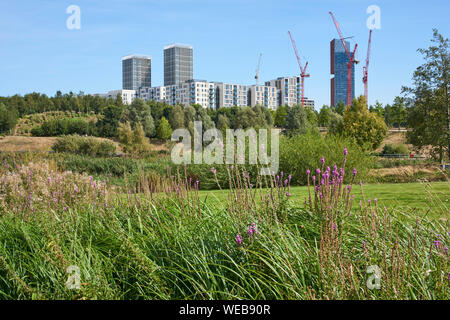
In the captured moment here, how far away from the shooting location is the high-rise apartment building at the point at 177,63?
139 metres

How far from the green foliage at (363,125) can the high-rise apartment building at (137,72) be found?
113537mm

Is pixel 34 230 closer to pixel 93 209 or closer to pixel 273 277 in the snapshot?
pixel 93 209

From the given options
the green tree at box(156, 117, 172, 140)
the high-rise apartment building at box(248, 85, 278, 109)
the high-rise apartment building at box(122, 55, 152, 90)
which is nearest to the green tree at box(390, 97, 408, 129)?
the green tree at box(156, 117, 172, 140)

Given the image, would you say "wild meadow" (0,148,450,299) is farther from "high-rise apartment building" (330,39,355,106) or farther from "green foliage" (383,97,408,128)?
"high-rise apartment building" (330,39,355,106)

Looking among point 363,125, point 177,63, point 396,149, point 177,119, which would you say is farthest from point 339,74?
point 363,125

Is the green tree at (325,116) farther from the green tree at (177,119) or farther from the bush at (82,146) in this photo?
the bush at (82,146)

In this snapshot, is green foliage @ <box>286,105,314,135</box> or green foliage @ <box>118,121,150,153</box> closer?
green foliage @ <box>118,121,150,153</box>

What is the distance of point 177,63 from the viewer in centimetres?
13862

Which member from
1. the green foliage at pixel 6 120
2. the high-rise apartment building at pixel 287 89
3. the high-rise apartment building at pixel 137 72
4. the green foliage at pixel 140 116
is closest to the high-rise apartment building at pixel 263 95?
the high-rise apartment building at pixel 287 89

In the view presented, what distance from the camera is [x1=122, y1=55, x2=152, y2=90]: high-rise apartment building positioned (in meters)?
136

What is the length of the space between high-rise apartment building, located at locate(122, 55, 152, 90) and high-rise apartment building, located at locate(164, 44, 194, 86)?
6.68 m

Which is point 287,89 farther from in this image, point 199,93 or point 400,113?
point 400,113
